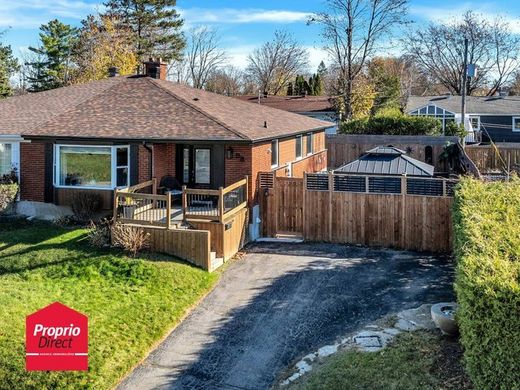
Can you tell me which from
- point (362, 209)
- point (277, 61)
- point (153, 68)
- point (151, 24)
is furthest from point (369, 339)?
point (277, 61)

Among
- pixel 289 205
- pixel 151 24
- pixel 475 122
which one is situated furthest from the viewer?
pixel 151 24

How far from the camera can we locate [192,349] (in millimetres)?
9273

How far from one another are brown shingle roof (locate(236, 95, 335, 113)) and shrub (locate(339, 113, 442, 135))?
1086cm

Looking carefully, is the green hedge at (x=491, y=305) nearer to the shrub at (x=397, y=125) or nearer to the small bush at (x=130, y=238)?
the small bush at (x=130, y=238)

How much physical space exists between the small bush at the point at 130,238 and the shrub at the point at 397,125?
2277 cm

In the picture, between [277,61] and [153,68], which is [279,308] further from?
[277,61]

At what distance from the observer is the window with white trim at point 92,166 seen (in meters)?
16.5

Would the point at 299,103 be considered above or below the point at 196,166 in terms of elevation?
above

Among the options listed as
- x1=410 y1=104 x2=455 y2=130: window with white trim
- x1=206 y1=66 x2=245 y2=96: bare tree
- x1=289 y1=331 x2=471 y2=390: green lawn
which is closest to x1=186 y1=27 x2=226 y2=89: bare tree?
x1=206 y1=66 x2=245 y2=96: bare tree

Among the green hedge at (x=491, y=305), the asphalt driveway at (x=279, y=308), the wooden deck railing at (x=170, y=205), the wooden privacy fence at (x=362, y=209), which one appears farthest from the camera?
the wooden privacy fence at (x=362, y=209)

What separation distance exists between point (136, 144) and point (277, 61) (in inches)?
2099

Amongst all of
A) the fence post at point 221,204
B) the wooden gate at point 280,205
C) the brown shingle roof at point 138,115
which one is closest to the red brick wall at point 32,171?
the brown shingle roof at point 138,115

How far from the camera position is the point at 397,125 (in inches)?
1289

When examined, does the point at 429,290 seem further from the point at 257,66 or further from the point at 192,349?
the point at 257,66
